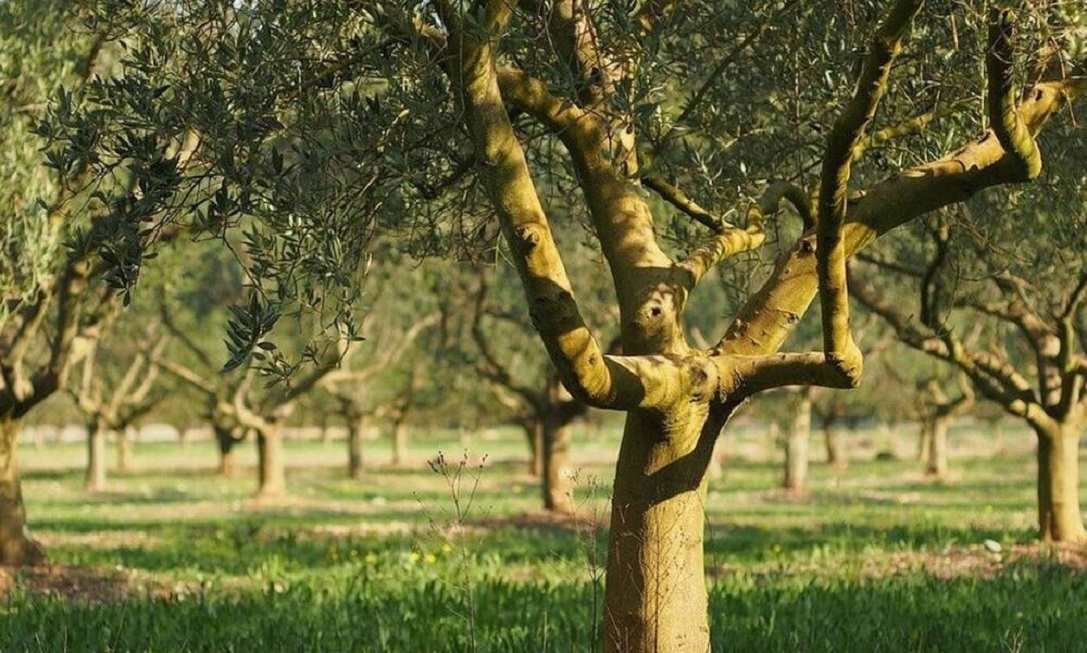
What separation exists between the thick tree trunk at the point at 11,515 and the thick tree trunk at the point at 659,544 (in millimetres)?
11249

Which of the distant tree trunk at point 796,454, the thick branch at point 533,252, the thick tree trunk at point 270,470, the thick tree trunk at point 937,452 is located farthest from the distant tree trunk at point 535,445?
the thick branch at point 533,252

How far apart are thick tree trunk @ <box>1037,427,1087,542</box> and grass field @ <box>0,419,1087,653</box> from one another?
537mm

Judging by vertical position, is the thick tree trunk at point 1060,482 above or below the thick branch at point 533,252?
below

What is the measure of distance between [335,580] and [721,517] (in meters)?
15.5

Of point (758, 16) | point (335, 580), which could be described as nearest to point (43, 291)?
point (335, 580)

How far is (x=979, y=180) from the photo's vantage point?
7.63 m

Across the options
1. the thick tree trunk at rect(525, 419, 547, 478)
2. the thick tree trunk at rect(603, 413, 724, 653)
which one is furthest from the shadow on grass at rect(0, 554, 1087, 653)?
the thick tree trunk at rect(525, 419, 547, 478)

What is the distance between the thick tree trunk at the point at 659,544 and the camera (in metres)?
7.61

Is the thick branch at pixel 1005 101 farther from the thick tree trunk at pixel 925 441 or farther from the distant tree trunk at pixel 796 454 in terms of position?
the thick tree trunk at pixel 925 441

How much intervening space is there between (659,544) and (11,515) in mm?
11668

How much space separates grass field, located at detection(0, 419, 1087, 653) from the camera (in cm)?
996

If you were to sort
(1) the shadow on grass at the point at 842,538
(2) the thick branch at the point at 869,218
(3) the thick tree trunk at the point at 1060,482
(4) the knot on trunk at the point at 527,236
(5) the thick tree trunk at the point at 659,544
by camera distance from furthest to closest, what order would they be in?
1. (1) the shadow on grass at the point at 842,538
2. (3) the thick tree trunk at the point at 1060,482
3. (2) the thick branch at the point at 869,218
4. (5) the thick tree trunk at the point at 659,544
5. (4) the knot on trunk at the point at 527,236

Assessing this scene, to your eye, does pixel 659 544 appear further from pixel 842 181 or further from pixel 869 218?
pixel 842 181

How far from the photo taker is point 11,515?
16516 mm
